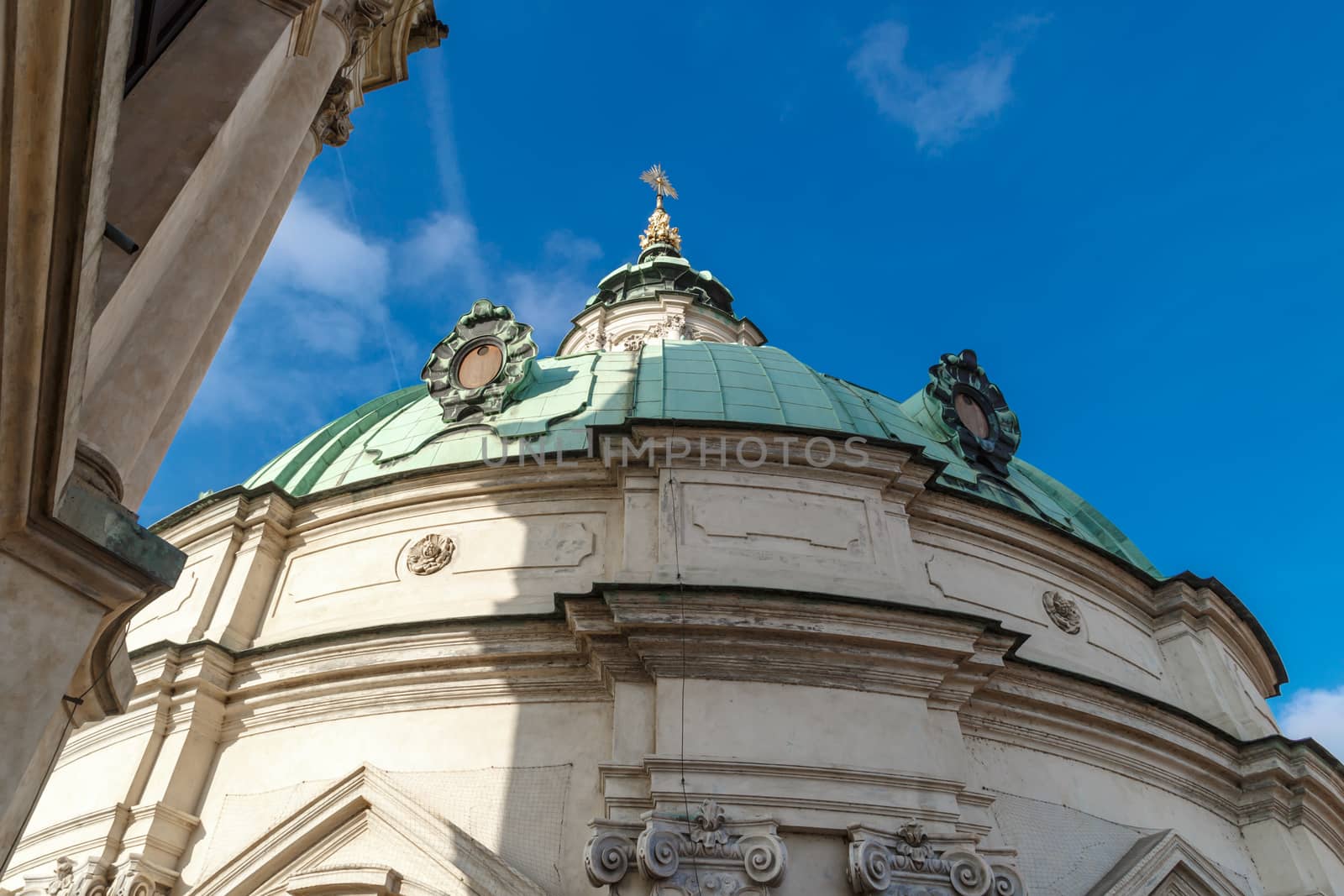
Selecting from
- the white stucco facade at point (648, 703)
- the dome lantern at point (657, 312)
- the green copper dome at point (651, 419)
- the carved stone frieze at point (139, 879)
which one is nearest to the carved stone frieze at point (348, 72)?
the white stucco facade at point (648, 703)

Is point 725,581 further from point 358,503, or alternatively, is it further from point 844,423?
point 358,503

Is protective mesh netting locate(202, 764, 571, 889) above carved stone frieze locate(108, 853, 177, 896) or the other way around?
above

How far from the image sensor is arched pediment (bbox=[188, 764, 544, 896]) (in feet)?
29.7

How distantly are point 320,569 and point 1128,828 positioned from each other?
9.77m

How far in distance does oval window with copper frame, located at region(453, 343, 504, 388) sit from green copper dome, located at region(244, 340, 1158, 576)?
534mm

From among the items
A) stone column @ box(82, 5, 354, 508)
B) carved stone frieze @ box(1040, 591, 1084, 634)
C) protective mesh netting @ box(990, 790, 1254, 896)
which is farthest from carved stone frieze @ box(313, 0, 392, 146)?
carved stone frieze @ box(1040, 591, 1084, 634)

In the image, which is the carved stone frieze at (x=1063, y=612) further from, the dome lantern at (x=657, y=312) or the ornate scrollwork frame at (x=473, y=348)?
the dome lantern at (x=657, y=312)

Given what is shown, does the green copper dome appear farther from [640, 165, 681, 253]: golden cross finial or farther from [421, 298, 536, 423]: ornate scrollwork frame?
A: [640, 165, 681, 253]: golden cross finial

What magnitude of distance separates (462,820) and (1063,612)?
7.75 meters

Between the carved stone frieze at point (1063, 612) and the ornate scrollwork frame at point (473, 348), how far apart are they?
7.70m

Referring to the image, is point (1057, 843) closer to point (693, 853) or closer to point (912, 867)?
point (912, 867)

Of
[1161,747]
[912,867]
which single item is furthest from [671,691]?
[1161,747]

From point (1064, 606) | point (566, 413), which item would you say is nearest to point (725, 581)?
point (566, 413)

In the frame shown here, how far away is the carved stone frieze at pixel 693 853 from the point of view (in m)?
8.10
